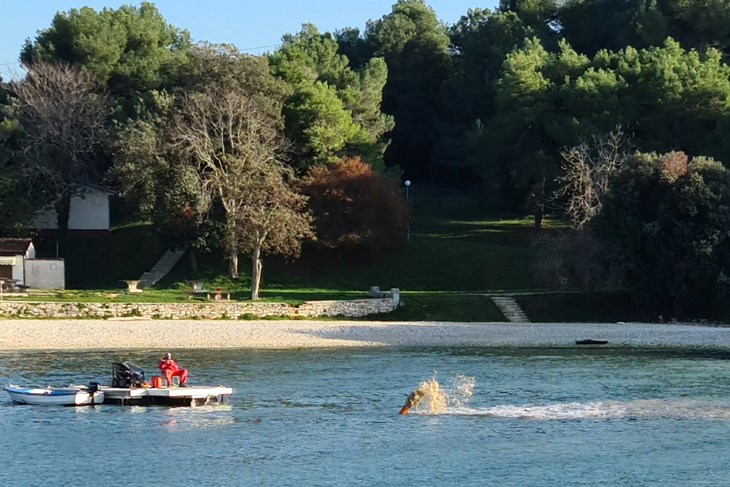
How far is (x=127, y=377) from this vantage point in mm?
37750

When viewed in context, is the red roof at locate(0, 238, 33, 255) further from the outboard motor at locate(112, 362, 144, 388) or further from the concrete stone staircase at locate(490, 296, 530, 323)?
the outboard motor at locate(112, 362, 144, 388)

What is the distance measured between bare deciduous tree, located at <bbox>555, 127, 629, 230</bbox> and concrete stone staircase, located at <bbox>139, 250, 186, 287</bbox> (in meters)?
23.9

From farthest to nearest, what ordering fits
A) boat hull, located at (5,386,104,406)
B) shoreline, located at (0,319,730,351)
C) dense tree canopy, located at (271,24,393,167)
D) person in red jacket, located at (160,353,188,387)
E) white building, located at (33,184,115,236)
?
white building, located at (33,184,115,236)
dense tree canopy, located at (271,24,393,167)
shoreline, located at (0,319,730,351)
person in red jacket, located at (160,353,188,387)
boat hull, located at (5,386,104,406)

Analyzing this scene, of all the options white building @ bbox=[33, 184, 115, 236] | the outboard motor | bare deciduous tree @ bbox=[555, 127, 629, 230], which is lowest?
the outboard motor

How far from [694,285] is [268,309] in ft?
69.6

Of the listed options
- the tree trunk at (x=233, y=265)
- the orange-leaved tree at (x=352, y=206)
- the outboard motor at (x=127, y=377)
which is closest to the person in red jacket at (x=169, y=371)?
the outboard motor at (x=127, y=377)

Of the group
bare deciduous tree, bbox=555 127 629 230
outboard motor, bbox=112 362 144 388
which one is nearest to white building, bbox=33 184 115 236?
bare deciduous tree, bbox=555 127 629 230

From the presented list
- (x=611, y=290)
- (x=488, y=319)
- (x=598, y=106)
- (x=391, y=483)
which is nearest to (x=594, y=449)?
(x=391, y=483)

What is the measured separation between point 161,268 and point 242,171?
969 centimetres


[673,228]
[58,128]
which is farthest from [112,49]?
[673,228]

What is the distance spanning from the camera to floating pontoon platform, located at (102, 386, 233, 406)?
3709 cm

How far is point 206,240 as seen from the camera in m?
69.7

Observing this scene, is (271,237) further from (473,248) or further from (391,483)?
(391,483)

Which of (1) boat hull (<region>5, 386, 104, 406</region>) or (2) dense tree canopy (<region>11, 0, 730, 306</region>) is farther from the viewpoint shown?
(2) dense tree canopy (<region>11, 0, 730, 306</region>)
